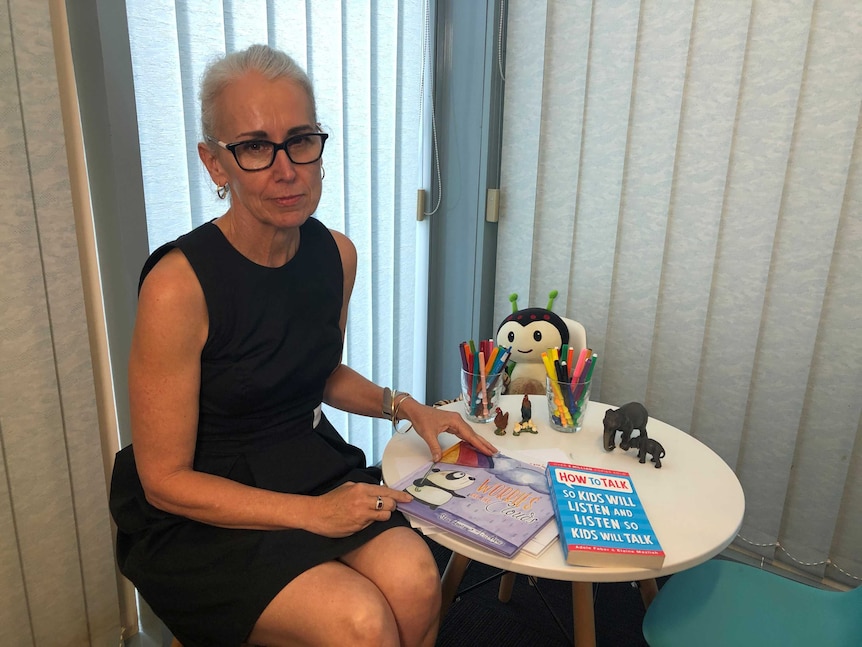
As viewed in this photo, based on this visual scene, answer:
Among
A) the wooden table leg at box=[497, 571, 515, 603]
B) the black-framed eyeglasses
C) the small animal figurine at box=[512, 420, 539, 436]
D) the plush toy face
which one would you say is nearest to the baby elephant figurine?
the small animal figurine at box=[512, 420, 539, 436]

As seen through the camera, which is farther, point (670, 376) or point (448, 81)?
point (448, 81)

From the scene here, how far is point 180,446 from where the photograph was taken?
951 millimetres

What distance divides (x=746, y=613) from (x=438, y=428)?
63 cm

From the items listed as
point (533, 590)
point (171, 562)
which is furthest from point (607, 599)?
point (171, 562)

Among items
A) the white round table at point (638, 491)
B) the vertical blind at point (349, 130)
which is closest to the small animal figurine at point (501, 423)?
the white round table at point (638, 491)

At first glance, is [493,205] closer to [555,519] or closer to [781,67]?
[781,67]

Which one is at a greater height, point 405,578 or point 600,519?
point 600,519

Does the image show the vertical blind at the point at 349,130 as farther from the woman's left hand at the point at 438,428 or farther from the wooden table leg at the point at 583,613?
the wooden table leg at the point at 583,613

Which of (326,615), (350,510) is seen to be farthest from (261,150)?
(326,615)

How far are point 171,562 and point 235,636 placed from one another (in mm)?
161

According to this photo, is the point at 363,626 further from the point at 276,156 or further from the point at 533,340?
the point at 533,340

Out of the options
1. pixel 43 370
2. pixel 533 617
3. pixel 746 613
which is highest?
pixel 43 370

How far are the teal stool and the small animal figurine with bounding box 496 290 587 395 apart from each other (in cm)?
65

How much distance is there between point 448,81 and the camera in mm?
2027
